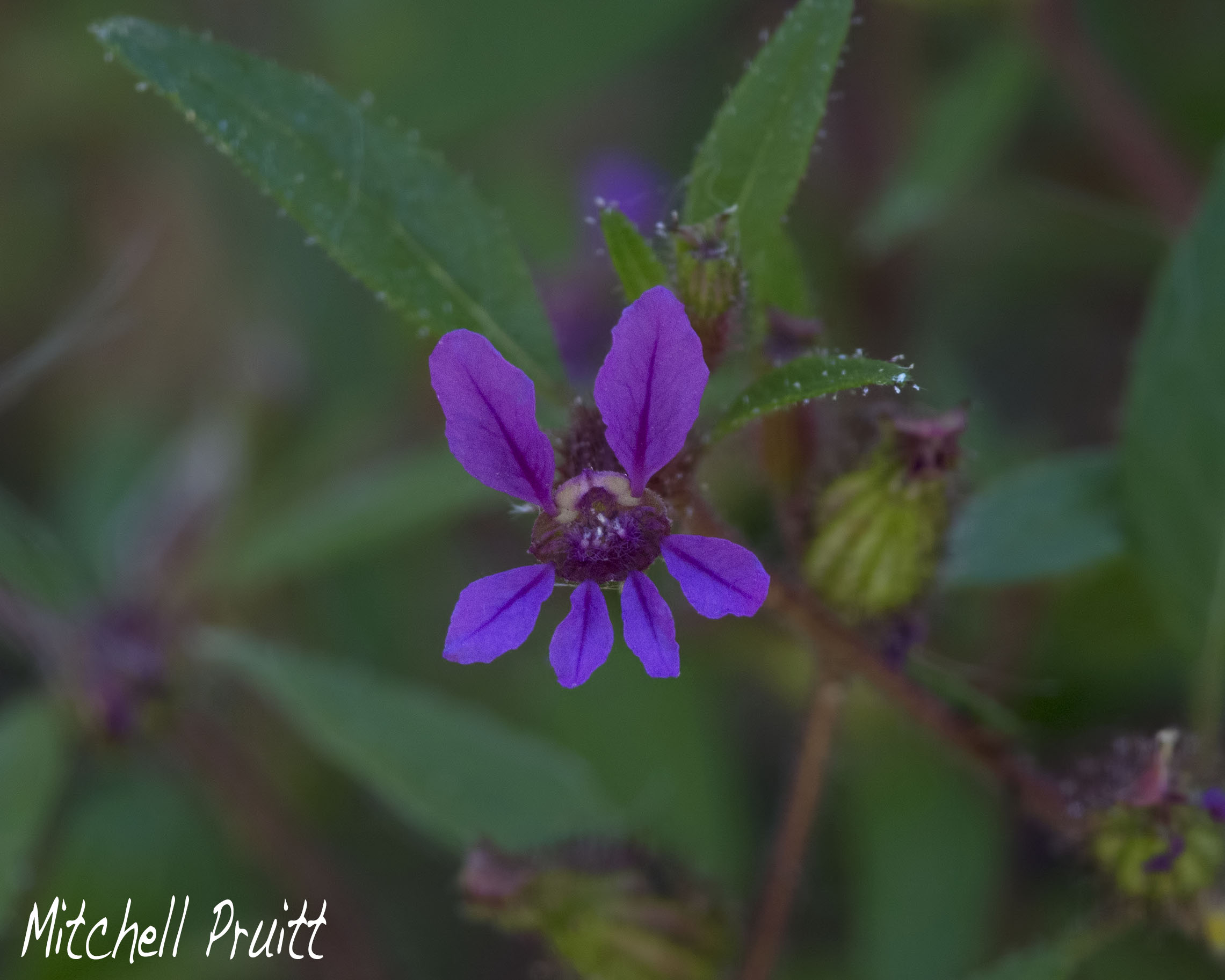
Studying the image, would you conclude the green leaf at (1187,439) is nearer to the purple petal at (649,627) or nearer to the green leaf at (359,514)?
the purple petal at (649,627)

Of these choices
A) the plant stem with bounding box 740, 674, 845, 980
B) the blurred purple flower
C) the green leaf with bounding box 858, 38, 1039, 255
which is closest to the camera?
the plant stem with bounding box 740, 674, 845, 980

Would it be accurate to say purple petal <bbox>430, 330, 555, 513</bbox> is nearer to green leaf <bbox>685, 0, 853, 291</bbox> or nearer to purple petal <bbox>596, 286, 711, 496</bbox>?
purple petal <bbox>596, 286, 711, 496</bbox>

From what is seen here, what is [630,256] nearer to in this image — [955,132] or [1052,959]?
[1052,959]

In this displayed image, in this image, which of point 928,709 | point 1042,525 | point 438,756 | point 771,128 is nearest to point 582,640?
point 771,128

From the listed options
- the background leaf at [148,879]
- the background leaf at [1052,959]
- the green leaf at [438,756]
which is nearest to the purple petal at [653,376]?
the background leaf at [1052,959]

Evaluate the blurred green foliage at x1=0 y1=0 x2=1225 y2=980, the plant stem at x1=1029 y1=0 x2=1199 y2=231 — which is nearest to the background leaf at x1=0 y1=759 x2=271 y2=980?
the blurred green foliage at x1=0 y1=0 x2=1225 y2=980

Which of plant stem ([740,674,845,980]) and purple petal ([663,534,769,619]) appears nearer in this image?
purple petal ([663,534,769,619])

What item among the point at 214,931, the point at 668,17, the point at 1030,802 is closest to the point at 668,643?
the point at 1030,802
